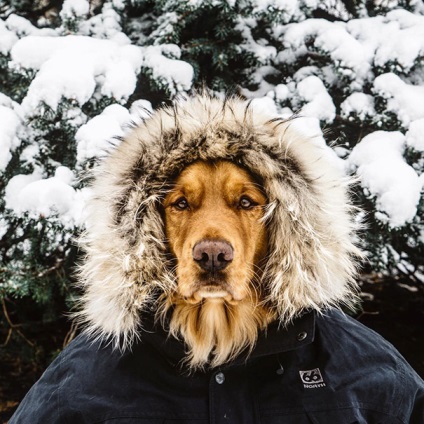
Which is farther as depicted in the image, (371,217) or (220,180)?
(371,217)

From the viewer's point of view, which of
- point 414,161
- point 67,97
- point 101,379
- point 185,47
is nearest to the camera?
point 101,379

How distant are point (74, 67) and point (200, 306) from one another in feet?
5.27

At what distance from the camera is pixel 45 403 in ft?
5.79

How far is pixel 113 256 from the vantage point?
6.17 feet

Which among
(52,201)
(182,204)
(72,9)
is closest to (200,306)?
(182,204)

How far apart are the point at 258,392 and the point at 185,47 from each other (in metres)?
2.46

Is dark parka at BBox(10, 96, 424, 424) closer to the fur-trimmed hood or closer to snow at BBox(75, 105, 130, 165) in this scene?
the fur-trimmed hood

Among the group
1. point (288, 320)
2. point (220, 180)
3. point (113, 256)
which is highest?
point (220, 180)

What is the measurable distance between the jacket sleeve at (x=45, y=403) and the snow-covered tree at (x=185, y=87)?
985 millimetres

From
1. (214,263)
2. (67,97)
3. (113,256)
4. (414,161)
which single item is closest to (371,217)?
(414,161)

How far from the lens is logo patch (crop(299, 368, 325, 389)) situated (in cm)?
178

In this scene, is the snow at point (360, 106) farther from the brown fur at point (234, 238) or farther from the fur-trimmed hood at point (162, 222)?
the brown fur at point (234, 238)

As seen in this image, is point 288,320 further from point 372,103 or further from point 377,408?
Answer: point 372,103

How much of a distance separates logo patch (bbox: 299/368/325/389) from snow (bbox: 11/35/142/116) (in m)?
1.92
